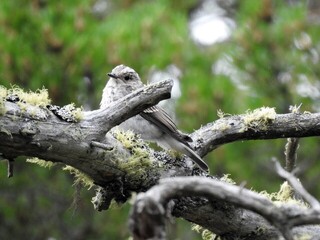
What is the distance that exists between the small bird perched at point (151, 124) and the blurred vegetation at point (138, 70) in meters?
1.29

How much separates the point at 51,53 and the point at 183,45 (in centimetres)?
173

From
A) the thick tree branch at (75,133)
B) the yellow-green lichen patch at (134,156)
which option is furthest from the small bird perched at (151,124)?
the thick tree branch at (75,133)

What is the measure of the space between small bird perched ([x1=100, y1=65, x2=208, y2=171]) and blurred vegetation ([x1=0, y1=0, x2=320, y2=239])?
1289 mm

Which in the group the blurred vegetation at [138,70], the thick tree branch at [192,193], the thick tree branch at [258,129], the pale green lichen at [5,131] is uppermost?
the blurred vegetation at [138,70]

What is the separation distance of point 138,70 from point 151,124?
7.53 feet

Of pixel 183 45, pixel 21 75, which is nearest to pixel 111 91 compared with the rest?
pixel 21 75

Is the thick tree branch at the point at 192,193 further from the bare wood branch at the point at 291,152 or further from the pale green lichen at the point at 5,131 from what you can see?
the bare wood branch at the point at 291,152

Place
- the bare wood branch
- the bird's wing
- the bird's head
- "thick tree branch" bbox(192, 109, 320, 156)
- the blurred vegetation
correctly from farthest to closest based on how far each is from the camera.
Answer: the blurred vegetation < the bird's head < the bird's wing < the bare wood branch < "thick tree branch" bbox(192, 109, 320, 156)

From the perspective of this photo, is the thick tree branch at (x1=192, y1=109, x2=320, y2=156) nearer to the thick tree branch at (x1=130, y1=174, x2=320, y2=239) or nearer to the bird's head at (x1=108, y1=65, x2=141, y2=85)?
the thick tree branch at (x1=130, y1=174, x2=320, y2=239)

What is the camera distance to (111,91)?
5645 mm

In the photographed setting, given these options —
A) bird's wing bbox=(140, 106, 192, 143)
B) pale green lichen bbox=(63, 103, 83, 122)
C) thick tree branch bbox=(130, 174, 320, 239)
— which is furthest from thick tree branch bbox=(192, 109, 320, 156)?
thick tree branch bbox=(130, 174, 320, 239)

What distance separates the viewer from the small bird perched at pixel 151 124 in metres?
4.12

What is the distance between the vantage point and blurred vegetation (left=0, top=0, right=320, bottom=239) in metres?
7.03

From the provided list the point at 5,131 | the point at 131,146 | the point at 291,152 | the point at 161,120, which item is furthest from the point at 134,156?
the point at 161,120
